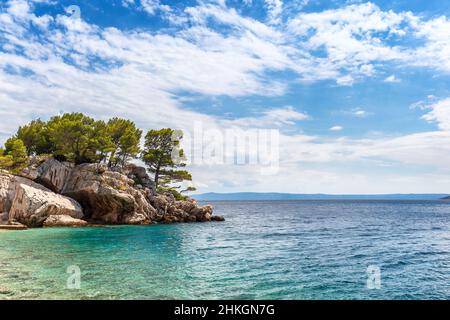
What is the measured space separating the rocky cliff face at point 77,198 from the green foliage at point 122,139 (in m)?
6.64

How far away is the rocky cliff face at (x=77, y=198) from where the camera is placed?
168 feet

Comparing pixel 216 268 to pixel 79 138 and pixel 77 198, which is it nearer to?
pixel 77 198

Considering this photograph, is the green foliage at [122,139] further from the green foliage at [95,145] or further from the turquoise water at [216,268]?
the turquoise water at [216,268]

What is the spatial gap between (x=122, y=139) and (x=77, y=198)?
1681 centimetres

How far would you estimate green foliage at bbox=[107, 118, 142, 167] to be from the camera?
237ft

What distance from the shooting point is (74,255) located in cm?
2914

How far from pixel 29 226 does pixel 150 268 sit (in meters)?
35.2

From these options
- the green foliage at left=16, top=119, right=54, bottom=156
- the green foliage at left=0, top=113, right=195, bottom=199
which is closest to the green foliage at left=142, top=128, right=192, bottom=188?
the green foliage at left=0, top=113, right=195, bottom=199

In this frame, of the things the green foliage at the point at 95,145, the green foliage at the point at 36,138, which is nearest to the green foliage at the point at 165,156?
the green foliage at the point at 95,145

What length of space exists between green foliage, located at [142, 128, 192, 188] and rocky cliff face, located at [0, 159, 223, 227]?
7580 mm

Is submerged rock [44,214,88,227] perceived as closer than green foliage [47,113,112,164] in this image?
Yes

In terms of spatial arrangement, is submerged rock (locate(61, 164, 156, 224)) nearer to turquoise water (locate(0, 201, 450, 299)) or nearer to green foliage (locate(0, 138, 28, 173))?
green foliage (locate(0, 138, 28, 173))

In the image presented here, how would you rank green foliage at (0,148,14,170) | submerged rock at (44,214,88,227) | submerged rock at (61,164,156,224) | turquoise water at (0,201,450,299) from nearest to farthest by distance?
1. turquoise water at (0,201,450,299)
2. submerged rock at (44,214,88,227)
3. green foliage at (0,148,14,170)
4. submerged rock at (61,164,156,224)
